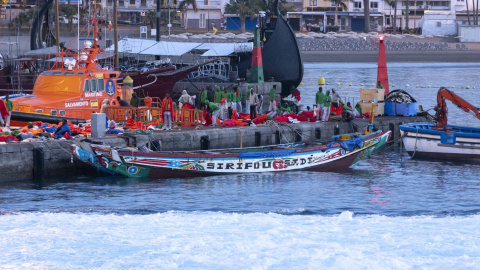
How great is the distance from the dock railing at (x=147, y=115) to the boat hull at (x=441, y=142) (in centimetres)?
873

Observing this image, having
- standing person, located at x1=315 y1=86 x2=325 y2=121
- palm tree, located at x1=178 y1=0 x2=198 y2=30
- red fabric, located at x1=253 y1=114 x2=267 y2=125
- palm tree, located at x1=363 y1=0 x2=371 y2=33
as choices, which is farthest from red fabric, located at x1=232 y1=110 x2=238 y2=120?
palm tree, located at x1=363 y1=0 x2=371 y2=33

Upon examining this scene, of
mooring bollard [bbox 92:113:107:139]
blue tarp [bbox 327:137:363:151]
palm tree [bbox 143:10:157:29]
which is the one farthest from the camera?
palm tree [bbox 143:10:157:29]

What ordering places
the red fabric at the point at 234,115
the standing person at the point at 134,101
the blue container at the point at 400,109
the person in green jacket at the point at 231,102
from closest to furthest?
the standing person at the point at 134,101, the red fabric at the point at 234,115, the person in green jacket at the point at 231,102, the blue container at the point at 400,109

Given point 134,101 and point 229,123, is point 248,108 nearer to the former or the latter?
point 229,123

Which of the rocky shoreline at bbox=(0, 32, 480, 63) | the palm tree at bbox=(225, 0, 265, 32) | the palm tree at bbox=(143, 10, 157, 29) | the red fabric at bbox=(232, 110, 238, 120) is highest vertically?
the palm tree at bbox=(225, 0, 265, 32)

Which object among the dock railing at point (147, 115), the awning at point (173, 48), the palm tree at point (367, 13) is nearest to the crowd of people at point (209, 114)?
the dock railing at point (147, 115)

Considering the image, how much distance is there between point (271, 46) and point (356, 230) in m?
37.7

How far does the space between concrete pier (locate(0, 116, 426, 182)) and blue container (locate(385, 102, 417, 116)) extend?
0.46 metres

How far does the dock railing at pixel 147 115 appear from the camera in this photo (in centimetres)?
3334

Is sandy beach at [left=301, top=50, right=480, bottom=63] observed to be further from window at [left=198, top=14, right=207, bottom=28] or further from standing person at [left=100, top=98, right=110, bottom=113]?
standing person at [left=100, top=98, right=110, bottom=113]

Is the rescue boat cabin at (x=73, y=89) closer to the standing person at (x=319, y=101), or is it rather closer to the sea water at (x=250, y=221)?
the sea water at (x=250, y=221)

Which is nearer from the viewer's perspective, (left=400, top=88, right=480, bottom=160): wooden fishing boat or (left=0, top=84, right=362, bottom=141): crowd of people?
(left=0, top=84, right=362, bottom=141): crowd of people

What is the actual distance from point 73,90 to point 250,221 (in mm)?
14062

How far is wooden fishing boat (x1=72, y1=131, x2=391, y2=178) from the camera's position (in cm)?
2695
